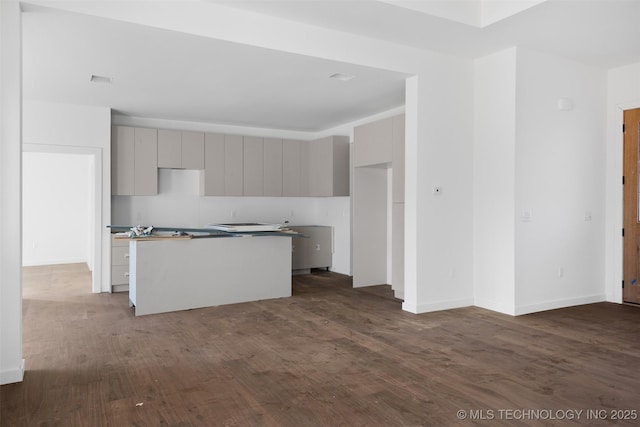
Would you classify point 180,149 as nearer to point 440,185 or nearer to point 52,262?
point 440,185

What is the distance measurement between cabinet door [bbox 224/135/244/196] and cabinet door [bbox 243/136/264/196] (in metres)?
0.07

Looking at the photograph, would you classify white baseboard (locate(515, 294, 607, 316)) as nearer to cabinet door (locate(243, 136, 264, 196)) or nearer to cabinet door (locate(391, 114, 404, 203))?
cabinet door (locate(391, 114, 404, 203))

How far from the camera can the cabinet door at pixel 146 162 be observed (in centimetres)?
675

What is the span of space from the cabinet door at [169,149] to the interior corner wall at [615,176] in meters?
5.81

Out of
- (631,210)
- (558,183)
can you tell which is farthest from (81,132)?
(631,210)

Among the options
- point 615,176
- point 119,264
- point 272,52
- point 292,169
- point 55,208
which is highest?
point 272,52

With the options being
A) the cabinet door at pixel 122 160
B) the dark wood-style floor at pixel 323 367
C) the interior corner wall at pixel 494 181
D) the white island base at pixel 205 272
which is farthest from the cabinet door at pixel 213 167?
the interior corner wall at pixel 494 181

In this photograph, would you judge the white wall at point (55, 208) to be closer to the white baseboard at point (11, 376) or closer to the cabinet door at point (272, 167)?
the cabinet door at point (272, 167)

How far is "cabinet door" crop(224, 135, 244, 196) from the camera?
7.43 m

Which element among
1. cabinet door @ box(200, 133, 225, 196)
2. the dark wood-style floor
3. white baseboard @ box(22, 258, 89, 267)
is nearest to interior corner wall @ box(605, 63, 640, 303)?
the dark wood-style floor

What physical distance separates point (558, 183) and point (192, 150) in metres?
5.08

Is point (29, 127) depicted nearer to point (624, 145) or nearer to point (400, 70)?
point (400, 70)

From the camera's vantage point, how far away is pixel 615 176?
5.50m

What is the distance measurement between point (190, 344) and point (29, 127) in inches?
161
